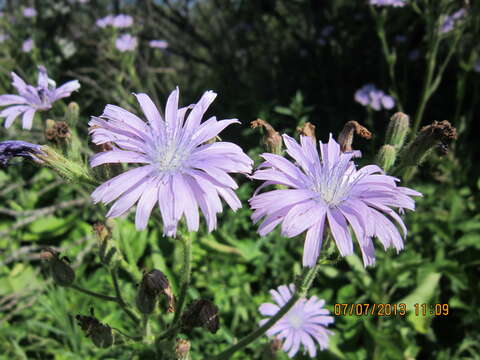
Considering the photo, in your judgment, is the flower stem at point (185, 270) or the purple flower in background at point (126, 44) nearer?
the flower stem at point (185, 270)

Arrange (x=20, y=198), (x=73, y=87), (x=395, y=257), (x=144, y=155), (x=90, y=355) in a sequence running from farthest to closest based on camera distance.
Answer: (x=20, y=198)
(x=395, y=257)
(x=90, y=355)
(x=73, y=87)
(x=144, y=155)

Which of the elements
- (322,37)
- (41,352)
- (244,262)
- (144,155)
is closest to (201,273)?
(244,262)

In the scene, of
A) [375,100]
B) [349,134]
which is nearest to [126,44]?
[375,100]

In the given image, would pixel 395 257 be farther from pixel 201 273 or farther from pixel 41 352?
pixel 41 352

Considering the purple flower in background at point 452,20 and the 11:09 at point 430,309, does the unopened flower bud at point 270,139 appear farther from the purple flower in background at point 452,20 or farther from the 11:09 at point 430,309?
the purple flower in background at point 452,20

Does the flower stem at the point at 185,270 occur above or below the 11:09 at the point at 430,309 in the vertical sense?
below

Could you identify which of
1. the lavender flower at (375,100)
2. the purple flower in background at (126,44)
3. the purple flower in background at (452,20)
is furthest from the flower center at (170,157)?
the purple flower in background at (452,20)
